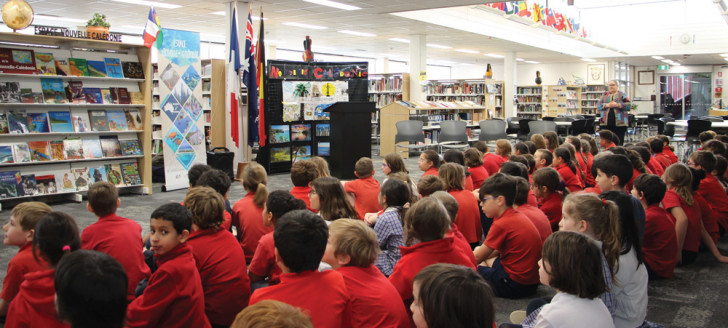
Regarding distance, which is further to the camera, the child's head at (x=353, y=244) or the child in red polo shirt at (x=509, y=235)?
the child in red polo shirt at (x=509, y=235)

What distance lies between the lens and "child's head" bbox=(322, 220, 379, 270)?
7.25ft

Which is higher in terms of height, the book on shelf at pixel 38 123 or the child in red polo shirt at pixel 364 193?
the book on shelf at pixel 38 123

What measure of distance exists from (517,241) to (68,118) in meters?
6.26

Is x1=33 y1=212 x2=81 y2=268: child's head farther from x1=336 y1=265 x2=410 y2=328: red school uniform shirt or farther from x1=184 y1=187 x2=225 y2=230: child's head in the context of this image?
x1=336 y1=265 x2=410 y2=328: red school uniform shirt

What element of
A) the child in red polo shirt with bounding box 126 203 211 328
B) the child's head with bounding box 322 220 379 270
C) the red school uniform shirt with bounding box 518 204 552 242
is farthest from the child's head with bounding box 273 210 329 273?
the red school uniform shirt with bounding box 518 204 552 242

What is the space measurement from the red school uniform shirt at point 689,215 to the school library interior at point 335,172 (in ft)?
0.06

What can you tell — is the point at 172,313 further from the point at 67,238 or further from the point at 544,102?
the point at 544,102

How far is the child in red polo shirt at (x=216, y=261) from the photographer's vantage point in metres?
2.77

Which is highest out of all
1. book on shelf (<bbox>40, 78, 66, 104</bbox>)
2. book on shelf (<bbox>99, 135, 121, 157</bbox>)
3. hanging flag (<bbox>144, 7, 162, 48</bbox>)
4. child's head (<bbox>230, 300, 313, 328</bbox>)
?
hanging flag (<bbox>144, 7, 162, 48</bbox>)

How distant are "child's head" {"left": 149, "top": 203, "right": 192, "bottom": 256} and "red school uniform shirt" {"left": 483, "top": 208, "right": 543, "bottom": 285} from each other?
189cm

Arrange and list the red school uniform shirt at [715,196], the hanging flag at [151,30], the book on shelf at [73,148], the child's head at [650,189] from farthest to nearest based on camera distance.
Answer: the hanging flag at [151,30] → the book on shelf at [73,148] → the red school uniform shirt at [715,196] → the child's head at [650,189]

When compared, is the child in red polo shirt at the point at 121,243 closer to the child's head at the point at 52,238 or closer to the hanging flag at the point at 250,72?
the child's head at the point at 52,238

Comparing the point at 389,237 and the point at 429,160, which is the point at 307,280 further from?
the point at 429,160

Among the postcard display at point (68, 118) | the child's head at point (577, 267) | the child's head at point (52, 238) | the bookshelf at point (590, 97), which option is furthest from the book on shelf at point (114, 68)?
the bookshelf at point (590, 97)
